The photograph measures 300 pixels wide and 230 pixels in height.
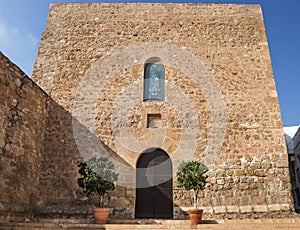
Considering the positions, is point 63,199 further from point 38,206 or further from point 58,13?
point 58,13

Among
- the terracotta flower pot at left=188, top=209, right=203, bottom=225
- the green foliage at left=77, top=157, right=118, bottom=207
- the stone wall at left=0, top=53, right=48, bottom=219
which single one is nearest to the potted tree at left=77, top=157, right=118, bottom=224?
the green foliage at left=77, top=157, right=118, bottom=207

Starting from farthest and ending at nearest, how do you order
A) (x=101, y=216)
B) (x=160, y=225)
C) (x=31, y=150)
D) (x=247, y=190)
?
(x=247, y=190), (x=31, y=150), (x=101, y=216), (x=160, y=225)

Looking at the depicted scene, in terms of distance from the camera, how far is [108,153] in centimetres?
805

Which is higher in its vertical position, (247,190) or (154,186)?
(154,186)

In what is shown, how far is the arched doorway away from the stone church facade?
3cm

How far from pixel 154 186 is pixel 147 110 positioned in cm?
217

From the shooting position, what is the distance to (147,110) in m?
8.38

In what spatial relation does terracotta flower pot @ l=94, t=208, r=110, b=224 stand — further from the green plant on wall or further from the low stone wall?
the low stone wall

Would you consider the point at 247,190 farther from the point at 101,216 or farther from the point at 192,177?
the point at 101,216

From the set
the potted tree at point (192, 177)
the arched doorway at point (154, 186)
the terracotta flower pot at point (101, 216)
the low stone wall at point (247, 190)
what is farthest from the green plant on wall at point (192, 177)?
the terracotta flower pot at point (101, 216)

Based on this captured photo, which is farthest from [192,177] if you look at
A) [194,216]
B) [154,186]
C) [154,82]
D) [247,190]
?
[154,82]

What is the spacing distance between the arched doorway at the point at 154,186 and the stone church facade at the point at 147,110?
0.03 metres

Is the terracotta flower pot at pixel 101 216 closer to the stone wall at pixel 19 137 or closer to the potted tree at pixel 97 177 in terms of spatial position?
the potted tree at pixel 97 177

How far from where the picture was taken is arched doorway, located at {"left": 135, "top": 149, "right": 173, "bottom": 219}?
25.0ft
